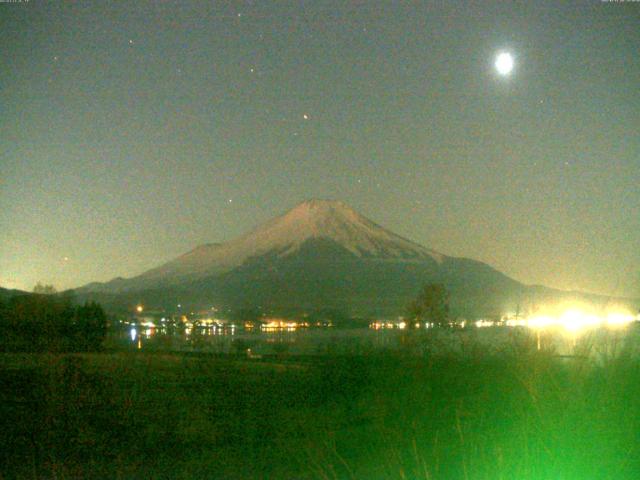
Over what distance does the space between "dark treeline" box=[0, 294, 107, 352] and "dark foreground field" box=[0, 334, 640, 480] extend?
67.6 ft

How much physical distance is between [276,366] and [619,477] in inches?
831

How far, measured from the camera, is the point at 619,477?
8.16m

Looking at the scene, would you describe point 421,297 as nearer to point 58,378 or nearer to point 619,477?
point 58,378

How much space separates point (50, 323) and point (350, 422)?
3122 cm

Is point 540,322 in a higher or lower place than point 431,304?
lower

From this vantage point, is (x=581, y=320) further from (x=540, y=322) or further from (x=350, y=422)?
(x=350, y=422)

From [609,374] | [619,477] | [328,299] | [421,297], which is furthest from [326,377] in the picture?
[328,299]

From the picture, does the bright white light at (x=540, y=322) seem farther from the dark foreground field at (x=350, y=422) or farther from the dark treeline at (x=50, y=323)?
the dark treeline at (x=50, y=323)

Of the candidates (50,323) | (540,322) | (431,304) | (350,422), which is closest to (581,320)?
(540,322)

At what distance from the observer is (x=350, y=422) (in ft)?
49.6

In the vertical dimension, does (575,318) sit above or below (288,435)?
above

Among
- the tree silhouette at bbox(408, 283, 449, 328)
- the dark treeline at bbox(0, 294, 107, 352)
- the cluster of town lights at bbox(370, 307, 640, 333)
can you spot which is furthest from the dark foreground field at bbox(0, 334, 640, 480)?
the tree silhouette at bbox(408, 283, 449, 328)

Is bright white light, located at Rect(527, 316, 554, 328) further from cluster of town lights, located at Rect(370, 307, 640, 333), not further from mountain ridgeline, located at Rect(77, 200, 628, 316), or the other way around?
mountain ridgeline, located at Rect(77, 200, 628, 316)

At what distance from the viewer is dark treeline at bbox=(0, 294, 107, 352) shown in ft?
134
